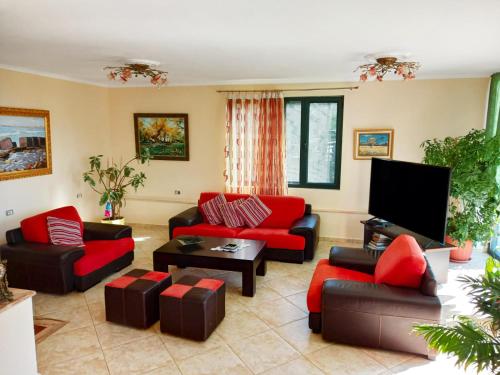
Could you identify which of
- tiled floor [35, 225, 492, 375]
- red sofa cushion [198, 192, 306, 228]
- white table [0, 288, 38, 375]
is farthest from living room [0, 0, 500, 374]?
white table [0, 288, 38, 375]

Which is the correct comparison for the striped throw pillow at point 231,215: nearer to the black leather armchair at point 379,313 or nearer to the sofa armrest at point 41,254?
the sofa armrest at point 41,254

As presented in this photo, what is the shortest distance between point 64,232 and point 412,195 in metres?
4.22

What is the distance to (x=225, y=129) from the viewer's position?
6.25 metres

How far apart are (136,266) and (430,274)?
363cm

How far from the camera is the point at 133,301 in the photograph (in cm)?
338

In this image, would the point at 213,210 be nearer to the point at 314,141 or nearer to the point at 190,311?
the point at 314,141

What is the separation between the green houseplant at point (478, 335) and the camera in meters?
1.81

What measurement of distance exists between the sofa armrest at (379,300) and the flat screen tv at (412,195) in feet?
4.39

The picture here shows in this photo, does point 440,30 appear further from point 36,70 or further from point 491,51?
point 36,70

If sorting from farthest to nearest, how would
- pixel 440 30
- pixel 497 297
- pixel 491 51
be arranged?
pixel 491 51
pixel 440 30
pixel 497 297

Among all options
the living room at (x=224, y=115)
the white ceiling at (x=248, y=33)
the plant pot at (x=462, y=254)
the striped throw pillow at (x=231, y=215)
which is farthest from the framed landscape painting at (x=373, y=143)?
the striped throw pillow at (x=231, y=215)

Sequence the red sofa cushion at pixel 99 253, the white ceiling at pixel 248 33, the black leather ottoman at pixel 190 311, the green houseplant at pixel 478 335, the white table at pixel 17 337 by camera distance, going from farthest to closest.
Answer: the red sofa cushion at pixel 99 253, the black leather ottoman at pixel 190 311, the white ceiling at pixel 248 33, the white table at pixel 17 337, the green houseplant at pixel 478 335

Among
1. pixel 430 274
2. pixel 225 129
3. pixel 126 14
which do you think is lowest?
pixel 430 274

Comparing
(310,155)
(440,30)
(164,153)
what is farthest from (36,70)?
(440,30)
